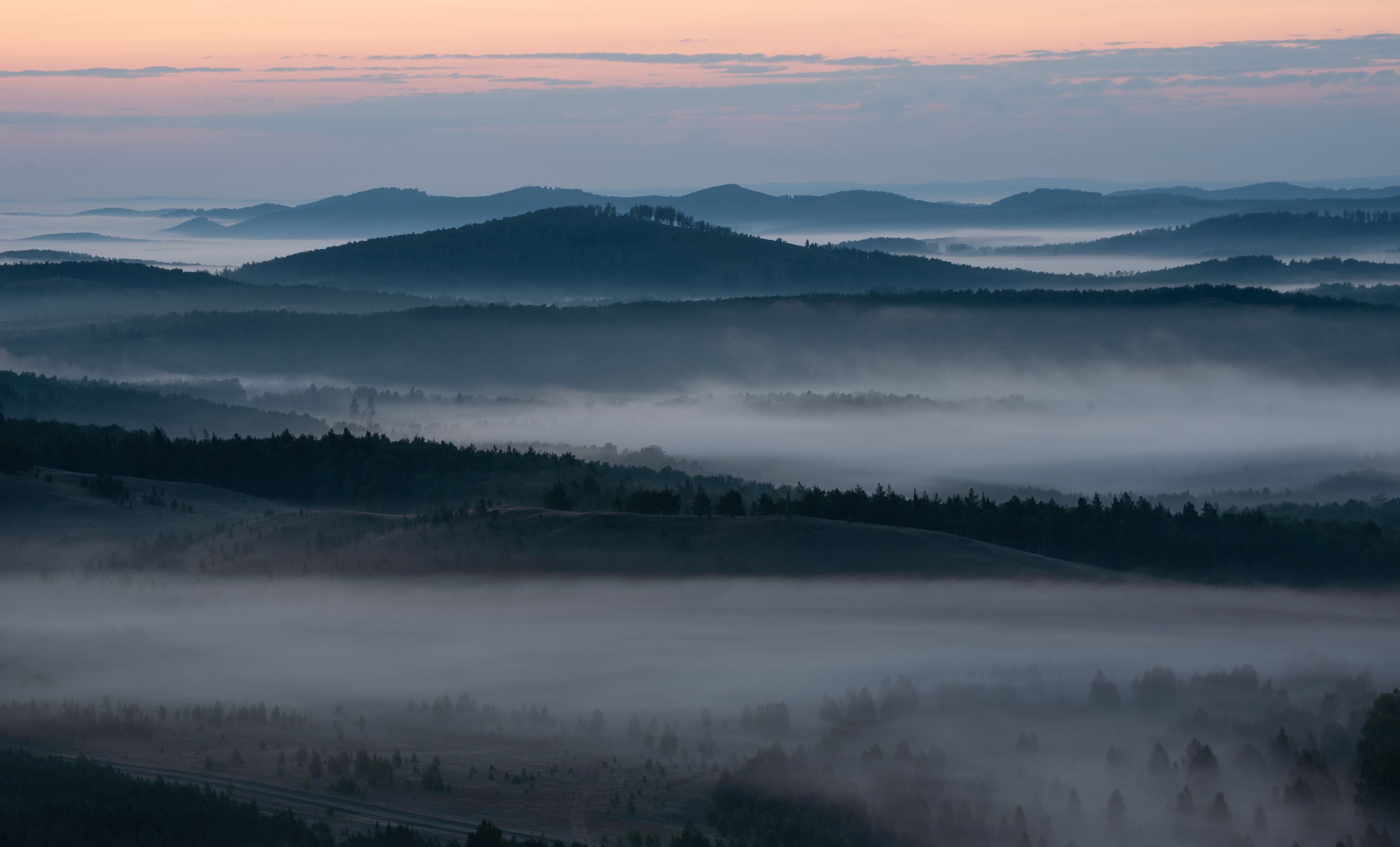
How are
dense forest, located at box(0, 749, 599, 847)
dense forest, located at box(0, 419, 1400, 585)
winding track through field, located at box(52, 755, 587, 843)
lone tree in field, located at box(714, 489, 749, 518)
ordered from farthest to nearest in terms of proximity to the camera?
dense forest, located at box(0, 419, 1400, 585)
lone tree in field, located at box(714, 489, 749, 518)
winding track through field, located at box(52, 755, 587, 843)
dense forest, located at box(0, 749, 599, 847)

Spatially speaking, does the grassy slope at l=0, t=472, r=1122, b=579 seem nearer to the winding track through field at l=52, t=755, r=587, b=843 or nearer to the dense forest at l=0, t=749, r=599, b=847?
the winding track through field at l=52, t=755, r=587, b=843

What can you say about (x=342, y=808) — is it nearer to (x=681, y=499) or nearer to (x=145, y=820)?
(x=145, y=820)

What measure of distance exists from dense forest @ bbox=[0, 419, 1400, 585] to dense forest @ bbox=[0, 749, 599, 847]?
146 feet

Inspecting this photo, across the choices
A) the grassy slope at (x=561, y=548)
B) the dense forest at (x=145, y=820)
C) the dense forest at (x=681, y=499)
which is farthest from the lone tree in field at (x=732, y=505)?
the dense forest at (x=145, y=820)

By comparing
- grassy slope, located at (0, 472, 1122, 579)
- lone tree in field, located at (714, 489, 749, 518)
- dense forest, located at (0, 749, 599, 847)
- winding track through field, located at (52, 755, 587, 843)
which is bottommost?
winding track through field, located at (52, 755, 587, 843)

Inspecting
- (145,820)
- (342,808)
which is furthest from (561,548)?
(145,820)

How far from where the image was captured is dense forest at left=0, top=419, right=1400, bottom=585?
95312mm

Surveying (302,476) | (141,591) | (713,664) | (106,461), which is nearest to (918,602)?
(713,664)

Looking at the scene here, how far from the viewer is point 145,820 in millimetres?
37531

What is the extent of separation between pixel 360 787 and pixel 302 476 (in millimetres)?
78034

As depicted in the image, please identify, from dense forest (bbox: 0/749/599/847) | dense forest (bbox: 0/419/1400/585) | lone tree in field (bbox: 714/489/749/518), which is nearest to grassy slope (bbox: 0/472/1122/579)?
dense forest (bbox: 0/419/1400/585)

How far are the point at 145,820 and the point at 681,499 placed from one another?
67604 mm

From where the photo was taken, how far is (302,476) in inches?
4749

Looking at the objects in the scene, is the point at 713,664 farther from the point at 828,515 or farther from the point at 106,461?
the point at 106,461
